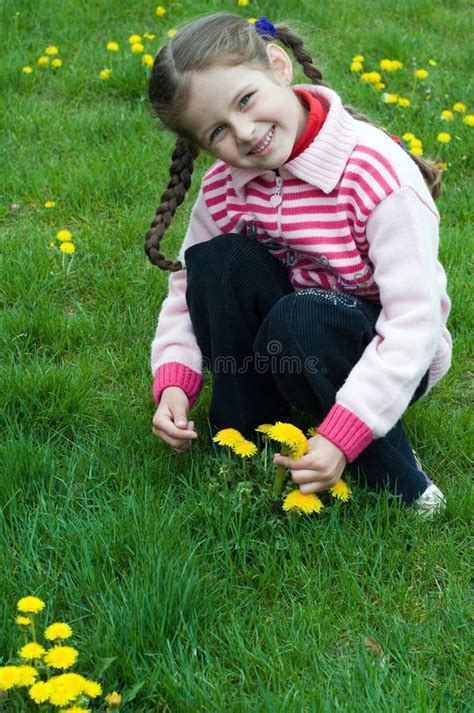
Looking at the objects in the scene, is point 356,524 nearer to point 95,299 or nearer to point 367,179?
point 367,179

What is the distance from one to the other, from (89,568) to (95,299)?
127cm

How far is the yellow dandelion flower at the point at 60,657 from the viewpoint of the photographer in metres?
1.66

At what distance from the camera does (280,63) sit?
227 cm

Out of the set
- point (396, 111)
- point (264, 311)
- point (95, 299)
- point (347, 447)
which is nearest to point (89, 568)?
point (347, 447)

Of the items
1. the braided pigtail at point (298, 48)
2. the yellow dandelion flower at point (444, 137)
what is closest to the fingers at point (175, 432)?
the braided pigtail at point (298, 48)

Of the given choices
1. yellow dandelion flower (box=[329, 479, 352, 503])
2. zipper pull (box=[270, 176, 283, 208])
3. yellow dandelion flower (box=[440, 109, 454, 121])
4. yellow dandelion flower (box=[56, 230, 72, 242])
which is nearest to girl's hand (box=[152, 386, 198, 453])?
yellow dandelion flower (box=[329, 479, 352, 503])

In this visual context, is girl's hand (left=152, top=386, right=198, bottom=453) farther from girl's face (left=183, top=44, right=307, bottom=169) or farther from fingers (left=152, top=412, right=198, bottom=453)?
girl's face (left=183, top=44, right=307, bottom=169)

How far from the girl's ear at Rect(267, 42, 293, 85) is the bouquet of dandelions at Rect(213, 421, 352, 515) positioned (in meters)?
0.80

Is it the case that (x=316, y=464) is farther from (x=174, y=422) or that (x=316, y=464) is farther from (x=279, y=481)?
(x=174, y=422)

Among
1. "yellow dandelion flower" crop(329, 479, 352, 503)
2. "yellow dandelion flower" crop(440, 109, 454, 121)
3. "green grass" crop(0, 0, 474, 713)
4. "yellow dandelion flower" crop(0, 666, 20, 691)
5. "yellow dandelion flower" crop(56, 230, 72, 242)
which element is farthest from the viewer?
"yellow dandelion flower" crop(440, 109, 454, 121)

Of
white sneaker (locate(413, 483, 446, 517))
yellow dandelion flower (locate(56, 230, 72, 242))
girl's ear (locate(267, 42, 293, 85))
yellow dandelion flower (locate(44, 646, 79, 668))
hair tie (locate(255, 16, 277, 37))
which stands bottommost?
yellow dandelion flower (locate(56, 230, 72, 242))

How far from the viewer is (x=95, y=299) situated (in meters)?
3.10

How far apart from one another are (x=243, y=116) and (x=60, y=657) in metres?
1.18

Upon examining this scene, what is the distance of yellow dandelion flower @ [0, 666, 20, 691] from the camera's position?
1.58m
